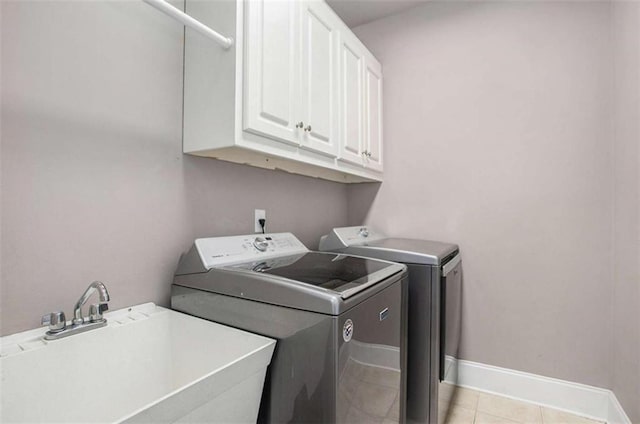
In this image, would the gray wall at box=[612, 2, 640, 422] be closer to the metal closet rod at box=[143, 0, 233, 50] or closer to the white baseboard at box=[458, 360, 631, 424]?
the white baseboard at box=[458, 360, 631, 424]

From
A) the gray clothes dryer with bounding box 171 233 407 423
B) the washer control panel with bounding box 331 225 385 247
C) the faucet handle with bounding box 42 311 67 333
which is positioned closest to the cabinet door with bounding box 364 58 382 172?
the washer control panel with bounding box 331 225 385 247

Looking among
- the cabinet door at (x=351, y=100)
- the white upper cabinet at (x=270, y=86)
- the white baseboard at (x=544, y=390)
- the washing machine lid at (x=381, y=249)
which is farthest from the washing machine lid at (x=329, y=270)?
the white baseboard at (x=544, y=390)

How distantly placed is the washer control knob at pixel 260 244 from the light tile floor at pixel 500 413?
4.66ft

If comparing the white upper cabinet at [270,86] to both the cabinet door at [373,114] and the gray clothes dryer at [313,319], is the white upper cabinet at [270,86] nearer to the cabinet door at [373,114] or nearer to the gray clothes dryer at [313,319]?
the cabinet door at [373,114]

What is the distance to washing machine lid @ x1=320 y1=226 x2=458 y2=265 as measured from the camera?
161cm

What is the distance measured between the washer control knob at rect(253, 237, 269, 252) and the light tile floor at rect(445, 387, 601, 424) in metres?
1.42

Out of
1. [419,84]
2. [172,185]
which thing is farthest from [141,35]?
[419,84]

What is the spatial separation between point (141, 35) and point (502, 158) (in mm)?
2107

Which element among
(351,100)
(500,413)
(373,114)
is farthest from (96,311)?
(500,413)

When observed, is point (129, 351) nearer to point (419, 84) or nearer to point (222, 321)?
point (222, 321)

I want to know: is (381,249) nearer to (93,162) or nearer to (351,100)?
(351,100)

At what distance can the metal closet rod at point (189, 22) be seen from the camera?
0.93 meters

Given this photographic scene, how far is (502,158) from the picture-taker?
2125 millimetres

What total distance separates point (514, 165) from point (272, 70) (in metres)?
1.66
